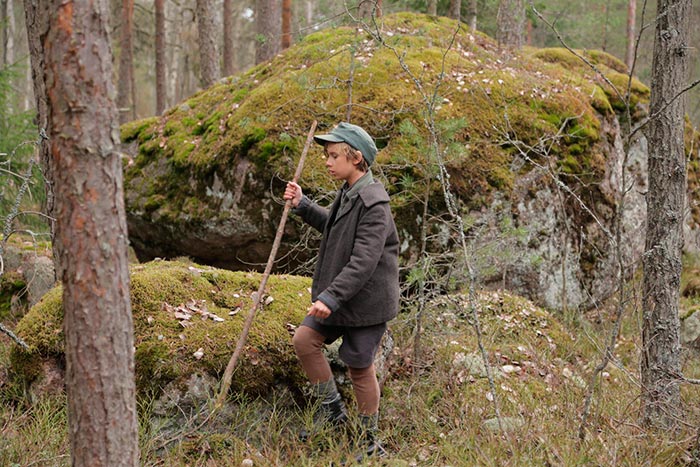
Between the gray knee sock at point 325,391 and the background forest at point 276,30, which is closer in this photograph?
the gray knee sock at point 325,391

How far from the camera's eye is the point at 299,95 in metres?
7.36

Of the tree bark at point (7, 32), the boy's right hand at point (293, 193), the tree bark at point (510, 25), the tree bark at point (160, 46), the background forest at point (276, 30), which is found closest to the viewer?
the boy's right hand at point (293, 193)

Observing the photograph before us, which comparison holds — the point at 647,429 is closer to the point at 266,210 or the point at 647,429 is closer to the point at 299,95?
the point at 266,210

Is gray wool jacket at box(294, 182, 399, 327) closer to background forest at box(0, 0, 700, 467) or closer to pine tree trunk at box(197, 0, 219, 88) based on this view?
background forest at box(0, 0, 700, 467)

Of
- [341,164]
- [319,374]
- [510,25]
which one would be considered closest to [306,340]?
[319,374]

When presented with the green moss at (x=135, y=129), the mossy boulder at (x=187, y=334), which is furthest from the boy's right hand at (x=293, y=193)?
the green moss at (x=135, y=129)

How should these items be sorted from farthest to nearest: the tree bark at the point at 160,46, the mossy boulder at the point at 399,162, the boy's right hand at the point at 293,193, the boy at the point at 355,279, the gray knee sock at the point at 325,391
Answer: the tree bark at the point at 160,46 < the mossy boulder at the point at 399,162 < the boy's right hand at the point at 293,193 < the gray knee sock at the point at 325,391 < the boy at the point at 355,279

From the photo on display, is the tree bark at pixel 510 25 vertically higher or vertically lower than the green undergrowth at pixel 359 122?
higher

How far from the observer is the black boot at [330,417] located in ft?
13.6

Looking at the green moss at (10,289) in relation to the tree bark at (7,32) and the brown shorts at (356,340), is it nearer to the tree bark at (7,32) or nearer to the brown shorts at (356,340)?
the brown shorts at (356,340)

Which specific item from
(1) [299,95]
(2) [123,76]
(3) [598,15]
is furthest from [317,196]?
(3) [598,15]

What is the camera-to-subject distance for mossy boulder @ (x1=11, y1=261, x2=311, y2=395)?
4184 millimetres

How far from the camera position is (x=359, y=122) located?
7164 mm

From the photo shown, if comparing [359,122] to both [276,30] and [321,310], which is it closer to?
[321,310]
